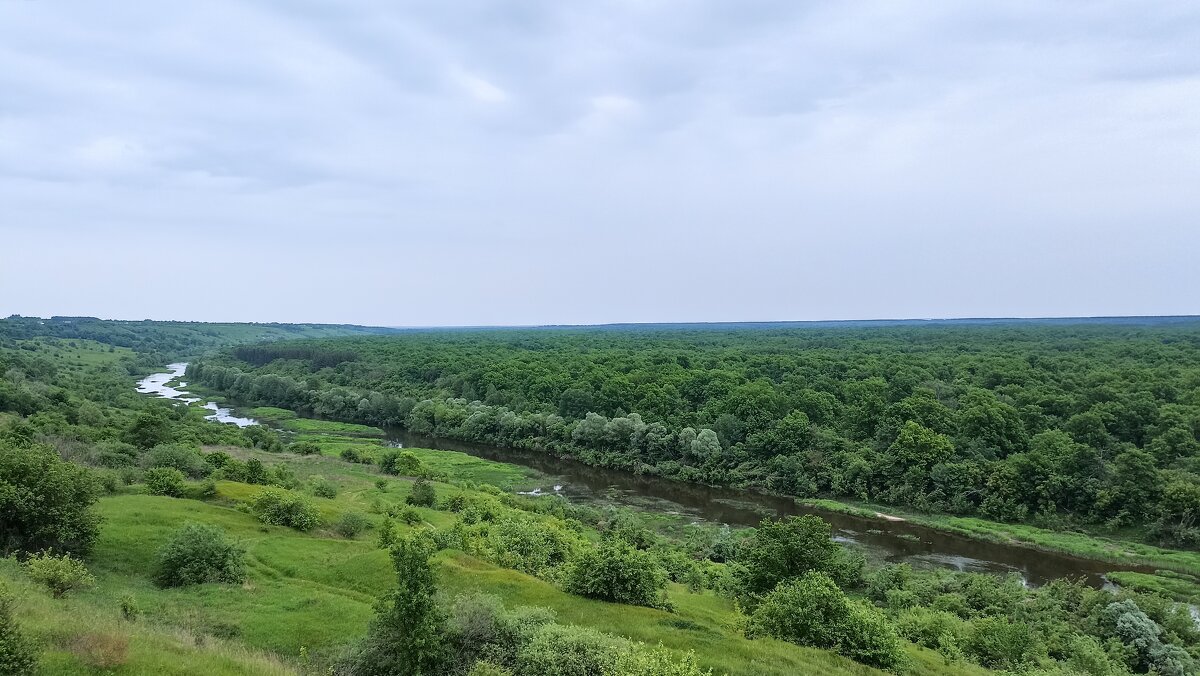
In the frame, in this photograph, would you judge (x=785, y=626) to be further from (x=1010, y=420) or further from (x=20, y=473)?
(x=1010, y=420)

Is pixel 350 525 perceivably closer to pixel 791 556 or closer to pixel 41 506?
pixel 41 506

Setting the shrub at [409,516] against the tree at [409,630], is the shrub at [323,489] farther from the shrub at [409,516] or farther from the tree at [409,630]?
the tree at [409,630]

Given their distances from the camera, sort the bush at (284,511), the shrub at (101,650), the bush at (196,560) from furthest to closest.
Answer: the bush at (284,511)
the bush at (196,560)
the shrub at (101,650)

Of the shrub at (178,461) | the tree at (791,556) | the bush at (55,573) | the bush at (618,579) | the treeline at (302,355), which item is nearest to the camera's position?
the bush at (55,573)

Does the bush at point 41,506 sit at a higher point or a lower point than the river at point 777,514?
higher

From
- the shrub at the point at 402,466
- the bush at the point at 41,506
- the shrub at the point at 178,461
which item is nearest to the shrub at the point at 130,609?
the bush at the point at 41,506

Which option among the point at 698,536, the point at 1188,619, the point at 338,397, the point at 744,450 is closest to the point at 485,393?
the point at 338,397

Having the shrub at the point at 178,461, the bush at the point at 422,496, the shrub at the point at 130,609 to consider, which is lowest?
the bush at the point at 422,496

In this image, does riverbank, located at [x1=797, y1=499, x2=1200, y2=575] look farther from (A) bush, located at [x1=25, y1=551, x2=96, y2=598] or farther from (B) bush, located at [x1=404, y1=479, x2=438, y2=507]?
(A) bush, located at [x1=25, y1=551, x2=96, y2=598]
